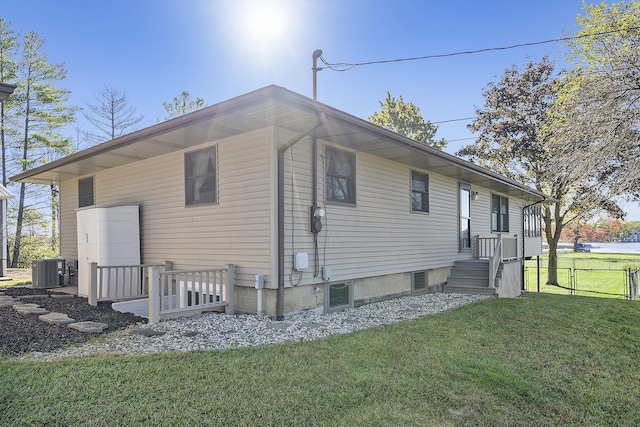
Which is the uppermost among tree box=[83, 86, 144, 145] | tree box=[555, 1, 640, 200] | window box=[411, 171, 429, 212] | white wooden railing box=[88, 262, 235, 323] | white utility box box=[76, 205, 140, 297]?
tree box=[83, 86, 144, 145]

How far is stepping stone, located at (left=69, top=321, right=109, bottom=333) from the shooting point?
5.02 m

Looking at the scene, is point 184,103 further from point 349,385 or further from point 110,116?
point 349,385

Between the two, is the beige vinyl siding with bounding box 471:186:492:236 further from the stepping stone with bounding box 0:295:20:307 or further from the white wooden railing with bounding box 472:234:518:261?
the stepping stone with bounding box 0:295:20:307

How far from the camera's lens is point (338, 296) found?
7.14m

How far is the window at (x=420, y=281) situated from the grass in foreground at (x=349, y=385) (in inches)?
174

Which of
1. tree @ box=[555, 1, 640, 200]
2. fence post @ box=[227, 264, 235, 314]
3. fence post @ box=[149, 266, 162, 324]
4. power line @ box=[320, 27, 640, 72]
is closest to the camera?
fence post @ box=[149, 266, 162, 324]

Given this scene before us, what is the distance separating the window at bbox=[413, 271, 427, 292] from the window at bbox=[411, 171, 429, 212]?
1502 mm

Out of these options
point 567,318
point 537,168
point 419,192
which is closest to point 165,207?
point 419,192

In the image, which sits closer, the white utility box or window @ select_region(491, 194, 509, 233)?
the white utility box

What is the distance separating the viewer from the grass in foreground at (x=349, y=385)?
2770 mm

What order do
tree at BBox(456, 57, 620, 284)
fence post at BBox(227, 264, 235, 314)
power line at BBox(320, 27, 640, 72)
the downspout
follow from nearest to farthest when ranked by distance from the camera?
the downspout
fence post at BBox(227, 264, 235, 314)
power line at BBox(320, 27, 640, 72)
tree at BBox(456, 57, 620, 284)

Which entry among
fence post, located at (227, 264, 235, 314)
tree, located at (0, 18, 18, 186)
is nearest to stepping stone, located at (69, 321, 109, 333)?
fence post, located at (227, 264, 235, 314)

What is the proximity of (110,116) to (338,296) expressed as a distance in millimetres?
22740

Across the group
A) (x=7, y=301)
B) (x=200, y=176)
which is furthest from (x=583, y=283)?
(x=7, y=301)
